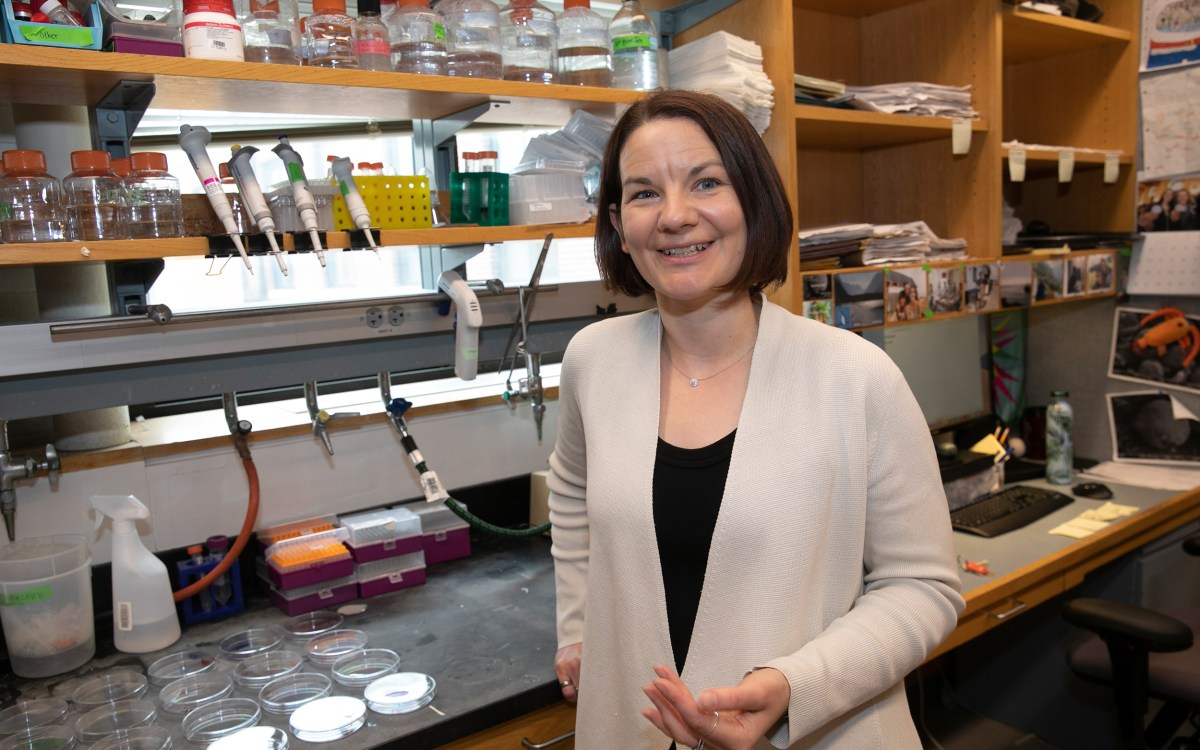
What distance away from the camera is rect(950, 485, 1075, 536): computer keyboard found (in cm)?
231

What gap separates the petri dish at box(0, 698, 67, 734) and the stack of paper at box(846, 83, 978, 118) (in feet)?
6.80

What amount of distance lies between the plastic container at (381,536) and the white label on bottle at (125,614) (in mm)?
408

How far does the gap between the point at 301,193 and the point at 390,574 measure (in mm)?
794

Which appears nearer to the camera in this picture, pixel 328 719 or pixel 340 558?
pixel 328 719

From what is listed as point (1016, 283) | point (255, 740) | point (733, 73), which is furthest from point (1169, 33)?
point (255, 740)

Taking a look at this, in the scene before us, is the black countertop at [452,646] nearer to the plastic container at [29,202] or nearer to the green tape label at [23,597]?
the green tape label at [23,597]

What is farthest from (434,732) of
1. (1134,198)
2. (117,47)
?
(1134,198)

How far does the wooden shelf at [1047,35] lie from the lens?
2.47m

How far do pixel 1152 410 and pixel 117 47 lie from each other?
296 centimetres

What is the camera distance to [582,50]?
1865mm

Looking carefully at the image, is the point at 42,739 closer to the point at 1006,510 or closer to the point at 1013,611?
the point at 1013,611

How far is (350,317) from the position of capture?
1849mm

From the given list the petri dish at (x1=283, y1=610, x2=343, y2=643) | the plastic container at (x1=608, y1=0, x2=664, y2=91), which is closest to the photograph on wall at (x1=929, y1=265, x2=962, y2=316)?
the plastic container at (x1=608, y1=0, x2=664, y2=91)

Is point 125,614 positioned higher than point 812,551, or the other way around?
point 812,551
